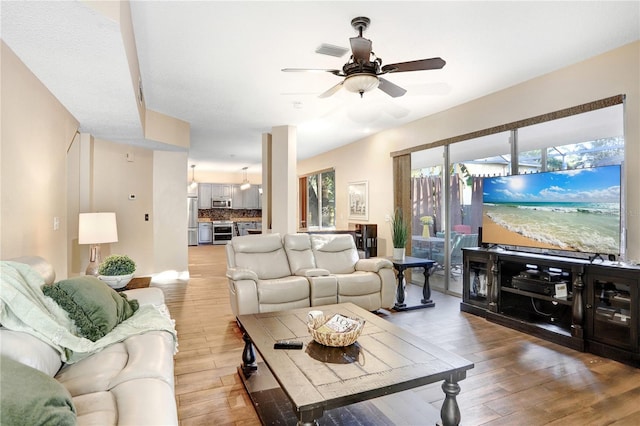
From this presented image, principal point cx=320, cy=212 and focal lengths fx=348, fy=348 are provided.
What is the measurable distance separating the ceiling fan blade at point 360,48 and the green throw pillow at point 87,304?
238 centimetres

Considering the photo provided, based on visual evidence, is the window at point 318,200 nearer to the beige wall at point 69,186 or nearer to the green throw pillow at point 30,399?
the beige wall at point 69,186

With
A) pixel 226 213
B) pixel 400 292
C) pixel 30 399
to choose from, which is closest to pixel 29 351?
pixel 30 399

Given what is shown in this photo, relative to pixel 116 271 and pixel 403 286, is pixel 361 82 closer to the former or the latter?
pixel 116 271

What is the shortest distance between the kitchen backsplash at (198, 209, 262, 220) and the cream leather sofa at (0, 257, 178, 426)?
438 inches

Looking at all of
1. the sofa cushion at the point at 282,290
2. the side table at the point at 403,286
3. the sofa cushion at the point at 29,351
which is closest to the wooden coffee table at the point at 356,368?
the sofa cushion at the point at 29,351

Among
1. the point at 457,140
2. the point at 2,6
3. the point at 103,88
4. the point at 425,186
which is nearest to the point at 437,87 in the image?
the point at 457,140

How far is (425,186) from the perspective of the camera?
221 inches

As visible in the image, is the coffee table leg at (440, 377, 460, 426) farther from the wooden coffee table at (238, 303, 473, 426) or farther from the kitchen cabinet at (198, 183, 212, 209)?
the kitchen cabinet at (198, 183, 212, 209)

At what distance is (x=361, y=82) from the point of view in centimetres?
278

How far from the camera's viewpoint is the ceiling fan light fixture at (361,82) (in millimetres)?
2740

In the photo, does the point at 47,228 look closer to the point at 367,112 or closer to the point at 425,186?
the point at 367,112

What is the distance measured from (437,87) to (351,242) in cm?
219

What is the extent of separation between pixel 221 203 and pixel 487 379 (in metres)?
11.1

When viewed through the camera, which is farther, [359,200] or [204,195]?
[204,195]
